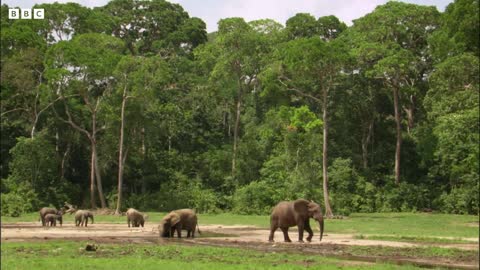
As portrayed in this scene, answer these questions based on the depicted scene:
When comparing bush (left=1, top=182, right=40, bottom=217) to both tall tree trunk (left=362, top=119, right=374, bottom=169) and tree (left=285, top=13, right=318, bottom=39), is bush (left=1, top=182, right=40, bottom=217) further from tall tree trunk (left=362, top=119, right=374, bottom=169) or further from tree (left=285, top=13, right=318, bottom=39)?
tall tree trunk (left=362, top=119, right=374, bottom=169)

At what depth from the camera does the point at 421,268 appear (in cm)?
1595

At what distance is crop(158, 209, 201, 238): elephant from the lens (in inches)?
1020

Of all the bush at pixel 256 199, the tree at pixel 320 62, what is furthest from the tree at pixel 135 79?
the tree at pixel 320 62

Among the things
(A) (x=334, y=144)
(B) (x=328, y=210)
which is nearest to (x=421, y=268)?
(B) (x=328, y=210)

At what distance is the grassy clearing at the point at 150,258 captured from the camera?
14867mm

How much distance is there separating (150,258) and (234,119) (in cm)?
4608

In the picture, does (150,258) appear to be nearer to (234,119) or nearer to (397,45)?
(397,45)

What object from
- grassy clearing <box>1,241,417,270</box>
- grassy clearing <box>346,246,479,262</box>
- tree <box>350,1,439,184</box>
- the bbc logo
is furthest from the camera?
tree <box>350,1,439,184</box>

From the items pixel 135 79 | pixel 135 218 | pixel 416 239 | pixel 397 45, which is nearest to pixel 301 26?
pixel 397 45

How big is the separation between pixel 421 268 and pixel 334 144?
1604 inches

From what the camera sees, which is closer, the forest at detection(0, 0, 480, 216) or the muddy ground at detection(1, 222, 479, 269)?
the muddy ground at detection(1, 222, 479, 269)

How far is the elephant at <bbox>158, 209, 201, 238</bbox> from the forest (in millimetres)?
17764

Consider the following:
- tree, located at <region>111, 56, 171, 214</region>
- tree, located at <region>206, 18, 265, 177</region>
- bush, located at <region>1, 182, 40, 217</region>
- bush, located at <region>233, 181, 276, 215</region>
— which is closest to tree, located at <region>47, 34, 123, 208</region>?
tree, located at <region>111, 56, 171, 214</region>

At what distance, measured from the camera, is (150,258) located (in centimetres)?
1664
